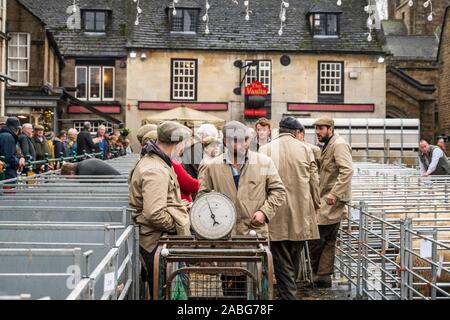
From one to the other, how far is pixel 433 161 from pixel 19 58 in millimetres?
20300

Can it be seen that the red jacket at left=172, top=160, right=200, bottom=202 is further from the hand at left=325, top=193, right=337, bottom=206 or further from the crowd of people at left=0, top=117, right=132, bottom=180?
the crowd of people at left=0, top=117, right=132, bottom=180

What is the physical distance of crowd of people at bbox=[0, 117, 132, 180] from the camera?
1379cm

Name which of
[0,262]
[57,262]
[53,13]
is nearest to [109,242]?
[57,262]

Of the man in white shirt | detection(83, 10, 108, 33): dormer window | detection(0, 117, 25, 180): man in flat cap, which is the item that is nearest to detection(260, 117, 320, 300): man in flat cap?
detection(0, 117, 25, 180): man in flat cap

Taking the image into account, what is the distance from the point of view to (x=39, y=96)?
33625 millimetres

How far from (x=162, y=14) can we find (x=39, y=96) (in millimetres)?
10417

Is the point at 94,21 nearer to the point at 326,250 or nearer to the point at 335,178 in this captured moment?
the point at 335,178

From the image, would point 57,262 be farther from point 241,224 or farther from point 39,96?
point 39,96

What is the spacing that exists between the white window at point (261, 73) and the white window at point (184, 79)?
106 inches

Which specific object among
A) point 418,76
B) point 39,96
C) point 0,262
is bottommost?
point 0,262

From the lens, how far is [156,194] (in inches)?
273

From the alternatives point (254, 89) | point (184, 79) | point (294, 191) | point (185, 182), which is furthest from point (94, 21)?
point (294, 191)

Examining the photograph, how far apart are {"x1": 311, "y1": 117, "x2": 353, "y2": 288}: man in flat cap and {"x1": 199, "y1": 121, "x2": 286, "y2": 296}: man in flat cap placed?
2173mm
